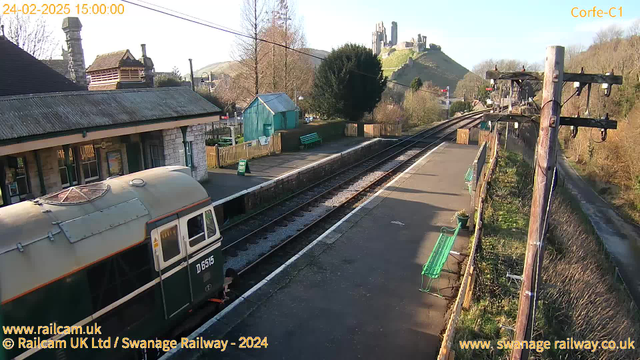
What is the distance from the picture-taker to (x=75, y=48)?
21.8 meters

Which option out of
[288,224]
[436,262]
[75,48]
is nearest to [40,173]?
[288,224]

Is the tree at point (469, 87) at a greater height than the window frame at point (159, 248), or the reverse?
the tree at point (469, 87)

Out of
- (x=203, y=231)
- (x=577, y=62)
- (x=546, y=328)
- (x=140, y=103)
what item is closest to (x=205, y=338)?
(x=203, y=231)

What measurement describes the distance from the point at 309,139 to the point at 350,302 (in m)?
21.0

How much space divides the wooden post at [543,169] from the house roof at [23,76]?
17.3 metres

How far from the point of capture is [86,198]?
583cm

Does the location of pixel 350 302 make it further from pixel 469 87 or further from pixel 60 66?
pixel 469 87

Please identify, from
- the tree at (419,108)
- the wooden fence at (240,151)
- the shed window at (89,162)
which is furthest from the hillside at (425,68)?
the shed window at (89,162)

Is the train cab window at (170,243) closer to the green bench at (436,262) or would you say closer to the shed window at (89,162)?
the green bench at (436,262)

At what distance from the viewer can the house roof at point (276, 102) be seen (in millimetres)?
28000

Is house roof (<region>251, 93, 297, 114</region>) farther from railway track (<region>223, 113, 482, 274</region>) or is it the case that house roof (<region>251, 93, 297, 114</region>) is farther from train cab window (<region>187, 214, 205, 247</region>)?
train cab window (<region>187, 214, 205, 247</region>)

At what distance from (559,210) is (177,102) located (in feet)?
56.4

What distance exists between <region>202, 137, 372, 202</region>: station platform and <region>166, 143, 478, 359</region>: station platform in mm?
5730

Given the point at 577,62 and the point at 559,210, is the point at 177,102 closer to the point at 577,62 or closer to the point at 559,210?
the point at 559,210
